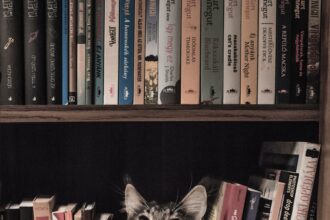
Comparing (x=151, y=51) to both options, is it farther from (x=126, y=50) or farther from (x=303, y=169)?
(x=303, y=169)

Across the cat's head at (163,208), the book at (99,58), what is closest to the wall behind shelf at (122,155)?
the cat's head at (163,208)

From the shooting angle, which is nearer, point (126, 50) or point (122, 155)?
point (126, 50)

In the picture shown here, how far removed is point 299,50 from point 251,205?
0.93 ft

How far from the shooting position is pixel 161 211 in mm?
917

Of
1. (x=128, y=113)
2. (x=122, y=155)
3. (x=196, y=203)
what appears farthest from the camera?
(x=122, y=155)

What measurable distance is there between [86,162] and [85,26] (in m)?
0.34

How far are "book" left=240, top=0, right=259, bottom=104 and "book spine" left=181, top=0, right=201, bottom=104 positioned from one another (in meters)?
0.07

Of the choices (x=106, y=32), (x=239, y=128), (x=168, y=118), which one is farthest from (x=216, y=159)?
(x=106, y=32)

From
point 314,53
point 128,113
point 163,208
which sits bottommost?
point 163,208

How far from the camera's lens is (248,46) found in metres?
0.80

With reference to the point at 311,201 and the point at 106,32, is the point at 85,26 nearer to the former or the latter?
the point at 106,32

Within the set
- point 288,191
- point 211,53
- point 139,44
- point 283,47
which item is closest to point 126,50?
point 139,44

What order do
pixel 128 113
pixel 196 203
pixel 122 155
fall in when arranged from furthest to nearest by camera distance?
pixel 122 155 → pixel 196 203 → pixel 128 113

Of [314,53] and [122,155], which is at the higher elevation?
[314,53]
